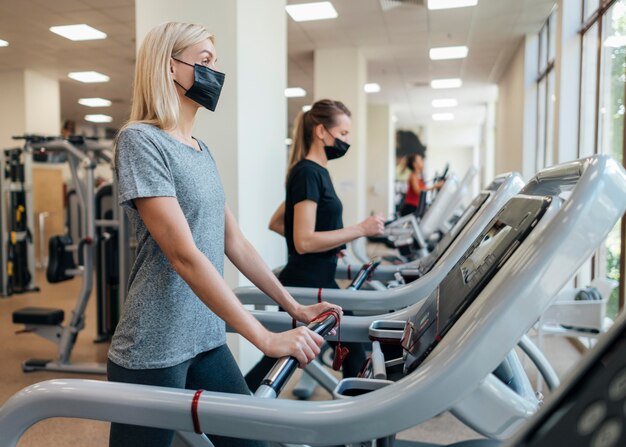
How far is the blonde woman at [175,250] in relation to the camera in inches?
42.3

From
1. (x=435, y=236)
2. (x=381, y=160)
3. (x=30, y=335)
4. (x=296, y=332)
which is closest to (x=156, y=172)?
(x=296, y=332)

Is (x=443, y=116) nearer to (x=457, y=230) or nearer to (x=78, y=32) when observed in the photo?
(x=78, y=32)

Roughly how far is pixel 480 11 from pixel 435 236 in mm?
2633

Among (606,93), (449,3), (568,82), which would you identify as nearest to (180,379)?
(606,93)

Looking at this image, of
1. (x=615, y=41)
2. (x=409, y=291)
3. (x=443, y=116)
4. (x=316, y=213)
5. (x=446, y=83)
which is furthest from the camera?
(x=443, y=116)

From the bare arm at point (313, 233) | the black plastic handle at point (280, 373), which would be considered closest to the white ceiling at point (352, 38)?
the bare arm at point (313, 233)

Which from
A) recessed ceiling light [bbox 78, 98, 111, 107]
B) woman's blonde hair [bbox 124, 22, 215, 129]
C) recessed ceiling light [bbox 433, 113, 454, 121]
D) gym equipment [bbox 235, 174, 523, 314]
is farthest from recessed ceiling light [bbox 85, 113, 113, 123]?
woman's blonde hair [bbox 124, 22, 215, 129]

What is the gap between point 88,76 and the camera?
9.12 m

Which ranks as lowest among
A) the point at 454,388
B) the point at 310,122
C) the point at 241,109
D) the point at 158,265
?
the point at 454,388

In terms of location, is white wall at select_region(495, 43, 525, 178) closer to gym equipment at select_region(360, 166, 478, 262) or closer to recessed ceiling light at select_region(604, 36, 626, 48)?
recessed ceiling light at select_region(604, 36, 626, 48)

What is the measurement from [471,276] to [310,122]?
60.8 inches

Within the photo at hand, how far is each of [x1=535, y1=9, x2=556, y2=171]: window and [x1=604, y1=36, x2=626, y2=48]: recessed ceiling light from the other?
1.83 meters

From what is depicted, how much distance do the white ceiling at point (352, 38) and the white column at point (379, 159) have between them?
6.69 ft

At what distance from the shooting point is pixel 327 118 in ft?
7.69
